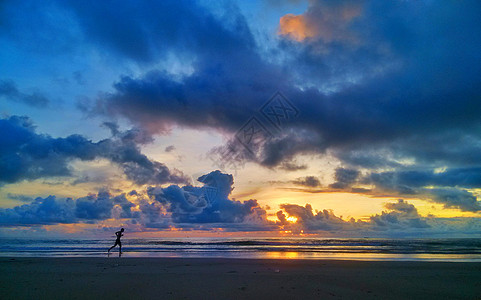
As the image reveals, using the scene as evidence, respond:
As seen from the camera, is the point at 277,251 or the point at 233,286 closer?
the point at 233,286

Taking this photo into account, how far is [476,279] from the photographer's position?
12.5 meters

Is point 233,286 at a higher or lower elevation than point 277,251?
higher

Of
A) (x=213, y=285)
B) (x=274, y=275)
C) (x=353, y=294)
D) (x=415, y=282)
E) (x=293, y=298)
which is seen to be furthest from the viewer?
(x=274, y=275)

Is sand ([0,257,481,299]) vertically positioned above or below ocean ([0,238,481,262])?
above

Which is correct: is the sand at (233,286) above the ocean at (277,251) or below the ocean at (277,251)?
above

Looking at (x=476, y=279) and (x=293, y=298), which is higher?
(x=293, y=298)

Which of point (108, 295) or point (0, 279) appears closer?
point (108, 295)

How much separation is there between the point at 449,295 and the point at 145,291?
32.9 ft

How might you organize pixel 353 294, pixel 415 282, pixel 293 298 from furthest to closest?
pixel 415 282
pixel 353 294
pixel 293 298

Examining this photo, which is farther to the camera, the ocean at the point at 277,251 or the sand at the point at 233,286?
the ocean at the point at 277,251

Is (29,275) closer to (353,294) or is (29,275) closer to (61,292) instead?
(61,292)

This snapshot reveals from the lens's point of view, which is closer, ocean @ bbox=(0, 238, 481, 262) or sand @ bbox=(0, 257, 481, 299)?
sand @ bbox=(0, 257, 481, 299)

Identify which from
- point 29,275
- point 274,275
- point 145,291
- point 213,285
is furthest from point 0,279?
point 274,275

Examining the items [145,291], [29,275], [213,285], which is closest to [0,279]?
[29,275]
